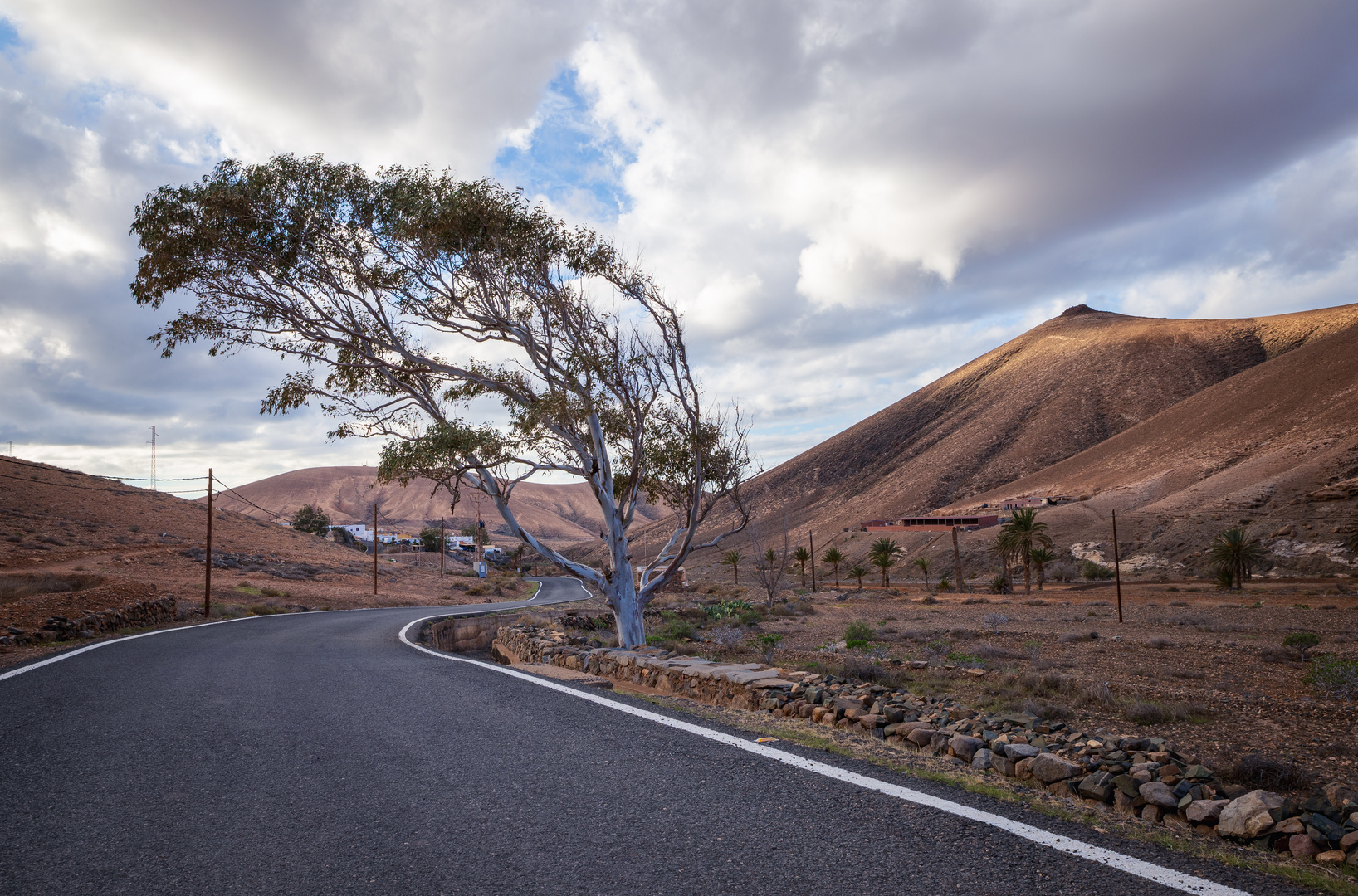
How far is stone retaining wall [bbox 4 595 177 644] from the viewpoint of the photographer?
46.4ft

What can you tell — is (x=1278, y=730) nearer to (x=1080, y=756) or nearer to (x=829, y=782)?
(x=1080, y=756)

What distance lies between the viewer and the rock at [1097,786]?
4.40m

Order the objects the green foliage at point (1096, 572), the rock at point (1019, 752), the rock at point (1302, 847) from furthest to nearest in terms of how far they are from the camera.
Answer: the green foliage at point (1096, 572)
the rock at point (1019, 752)
the rock at point (1302, 847)


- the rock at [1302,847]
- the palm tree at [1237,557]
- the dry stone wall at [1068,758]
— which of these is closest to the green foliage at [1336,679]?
the dry stone wall at [1068,758]

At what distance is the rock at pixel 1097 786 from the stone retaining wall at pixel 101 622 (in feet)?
58.0

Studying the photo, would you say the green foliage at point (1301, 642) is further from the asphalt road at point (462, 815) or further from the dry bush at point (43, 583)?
the dry bush at point (43, 583)

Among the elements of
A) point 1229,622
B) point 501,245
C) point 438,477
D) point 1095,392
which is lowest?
point 1229,622

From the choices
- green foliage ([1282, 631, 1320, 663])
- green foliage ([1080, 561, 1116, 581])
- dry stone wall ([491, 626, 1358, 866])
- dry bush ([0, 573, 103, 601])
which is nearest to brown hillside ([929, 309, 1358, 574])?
green foliage ([1080, 561, 1116, 581])

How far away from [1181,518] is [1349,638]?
1581 inches

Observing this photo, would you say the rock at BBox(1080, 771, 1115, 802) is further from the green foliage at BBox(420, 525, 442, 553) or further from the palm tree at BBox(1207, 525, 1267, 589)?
the green foliage at BBox(420, 525, 442, 553)

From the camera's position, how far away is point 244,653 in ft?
41.0

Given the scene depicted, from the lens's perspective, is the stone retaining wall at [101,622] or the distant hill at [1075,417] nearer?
the stone retaining wall at [101,622]

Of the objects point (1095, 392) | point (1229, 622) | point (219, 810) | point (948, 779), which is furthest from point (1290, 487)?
point (219, 810)

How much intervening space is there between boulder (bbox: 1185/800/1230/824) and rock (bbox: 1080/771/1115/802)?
0.43 m
